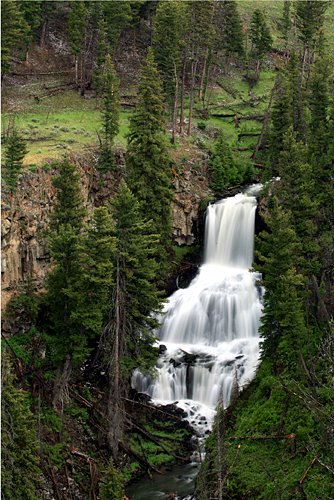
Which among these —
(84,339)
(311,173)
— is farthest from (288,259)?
(84,339)

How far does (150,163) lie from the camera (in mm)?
37125

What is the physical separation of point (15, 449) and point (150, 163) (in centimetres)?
1981

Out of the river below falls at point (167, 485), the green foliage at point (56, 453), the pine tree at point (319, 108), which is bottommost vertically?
the river below falls at point (167, 485)

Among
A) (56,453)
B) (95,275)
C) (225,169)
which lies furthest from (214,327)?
(225,169)

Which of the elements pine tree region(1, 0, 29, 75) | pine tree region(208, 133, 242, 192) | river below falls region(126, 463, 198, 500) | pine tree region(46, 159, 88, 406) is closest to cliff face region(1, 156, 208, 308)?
pine tree region(46, 159, 88, 406)

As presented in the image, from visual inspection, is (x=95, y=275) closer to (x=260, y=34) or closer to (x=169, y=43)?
(x=169, y=43)

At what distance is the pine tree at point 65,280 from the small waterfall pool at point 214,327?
16.5ft

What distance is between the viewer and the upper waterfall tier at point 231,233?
136ft

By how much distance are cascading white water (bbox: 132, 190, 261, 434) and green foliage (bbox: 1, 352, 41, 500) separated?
38.1 feet

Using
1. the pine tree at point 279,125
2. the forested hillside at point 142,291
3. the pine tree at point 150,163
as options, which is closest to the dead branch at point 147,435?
the forested hillside at point 142,291

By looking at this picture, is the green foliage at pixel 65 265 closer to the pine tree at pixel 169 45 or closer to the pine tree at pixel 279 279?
the pine tree at pixel 279 279

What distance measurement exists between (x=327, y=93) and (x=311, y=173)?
7.88m

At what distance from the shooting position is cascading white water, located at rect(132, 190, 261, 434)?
3384cm

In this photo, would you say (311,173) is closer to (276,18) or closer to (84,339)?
(84,339)
